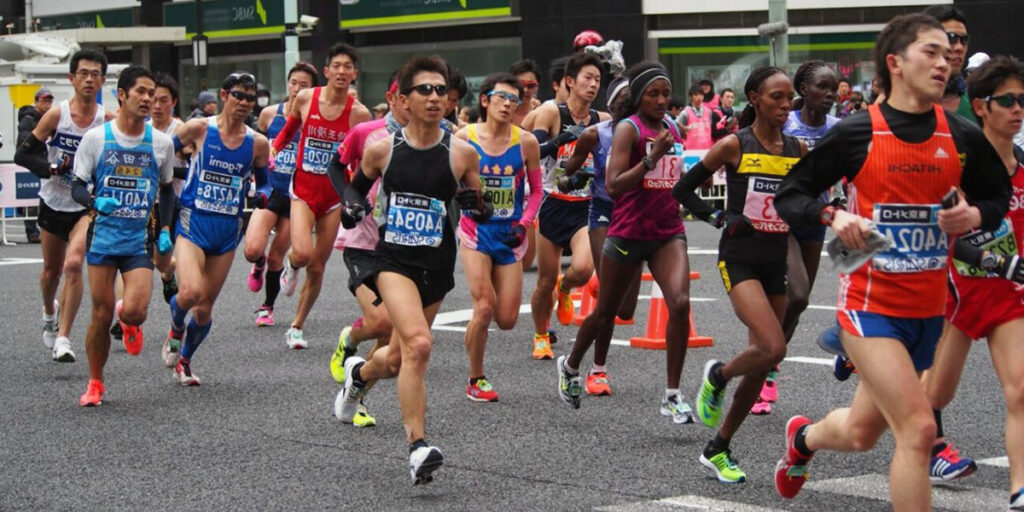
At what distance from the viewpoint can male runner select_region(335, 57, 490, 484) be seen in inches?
307

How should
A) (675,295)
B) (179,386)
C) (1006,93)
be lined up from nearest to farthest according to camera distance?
(1006,93)
(675,295)
(179,386)

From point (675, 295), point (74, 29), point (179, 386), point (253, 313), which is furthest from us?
point (74, 29)

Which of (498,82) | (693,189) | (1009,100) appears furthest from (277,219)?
(1009,100)

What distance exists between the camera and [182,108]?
144 ft

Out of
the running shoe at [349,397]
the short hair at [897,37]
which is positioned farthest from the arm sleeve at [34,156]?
the short hair at [897,37]

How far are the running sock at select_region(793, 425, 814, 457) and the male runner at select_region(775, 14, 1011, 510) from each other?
23.2 inches

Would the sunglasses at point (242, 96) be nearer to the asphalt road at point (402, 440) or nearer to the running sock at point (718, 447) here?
the asphalt road at point (402, 440)

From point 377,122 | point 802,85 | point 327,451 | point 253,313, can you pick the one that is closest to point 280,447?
point 327,451

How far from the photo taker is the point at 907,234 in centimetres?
555

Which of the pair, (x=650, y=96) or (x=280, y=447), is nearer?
(x=280, y=447)

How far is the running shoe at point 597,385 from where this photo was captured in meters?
9.72

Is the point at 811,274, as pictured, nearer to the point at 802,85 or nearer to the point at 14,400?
the point at 802,85

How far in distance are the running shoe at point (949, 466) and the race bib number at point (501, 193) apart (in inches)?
147

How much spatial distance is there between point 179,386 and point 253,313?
164 inches
